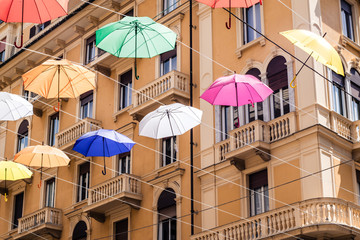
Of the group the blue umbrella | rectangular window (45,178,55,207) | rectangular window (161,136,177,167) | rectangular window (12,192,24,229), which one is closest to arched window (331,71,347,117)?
rectangular window (161,136,177,167)

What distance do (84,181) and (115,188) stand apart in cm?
409

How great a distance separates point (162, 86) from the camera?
29.0 metres

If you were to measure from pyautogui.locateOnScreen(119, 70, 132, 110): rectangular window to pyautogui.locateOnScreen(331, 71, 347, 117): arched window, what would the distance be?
9755mm

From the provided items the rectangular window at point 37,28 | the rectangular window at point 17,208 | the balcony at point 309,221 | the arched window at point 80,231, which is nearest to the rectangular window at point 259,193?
the balcony at point 309,221

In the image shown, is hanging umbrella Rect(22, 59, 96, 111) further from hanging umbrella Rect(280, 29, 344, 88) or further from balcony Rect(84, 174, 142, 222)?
hanging umbrella Rect(280, 29, 344, 88)

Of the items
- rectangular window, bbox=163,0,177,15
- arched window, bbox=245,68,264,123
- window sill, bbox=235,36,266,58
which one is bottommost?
Answer: arched window, bbox=245,68,264,123

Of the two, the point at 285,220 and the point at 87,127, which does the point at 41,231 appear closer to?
the point at 87,127

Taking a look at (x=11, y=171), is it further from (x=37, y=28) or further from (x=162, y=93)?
(x=37, y=28)

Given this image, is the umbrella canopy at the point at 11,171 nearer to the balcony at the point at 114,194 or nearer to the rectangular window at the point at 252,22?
the balcony at the point at 114,194

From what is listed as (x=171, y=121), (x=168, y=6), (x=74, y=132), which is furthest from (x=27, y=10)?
(x=74, y=132)

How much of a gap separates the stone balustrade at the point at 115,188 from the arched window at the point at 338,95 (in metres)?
8.64

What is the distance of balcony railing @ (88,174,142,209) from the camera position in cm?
2881

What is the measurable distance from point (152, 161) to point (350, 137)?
8.22m

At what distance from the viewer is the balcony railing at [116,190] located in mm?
28812
